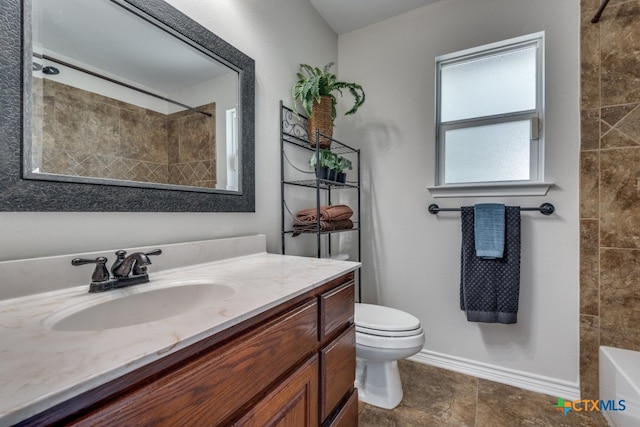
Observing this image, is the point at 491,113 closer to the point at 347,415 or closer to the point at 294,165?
the point at 294,165

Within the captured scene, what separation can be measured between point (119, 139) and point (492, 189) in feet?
6.07

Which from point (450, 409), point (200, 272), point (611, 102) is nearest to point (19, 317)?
point (200, 272)

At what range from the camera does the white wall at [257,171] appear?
79 cm

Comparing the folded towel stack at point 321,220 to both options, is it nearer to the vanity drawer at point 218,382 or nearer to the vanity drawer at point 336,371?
the vanity drawer at point 336,371

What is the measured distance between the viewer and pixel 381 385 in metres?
1.50

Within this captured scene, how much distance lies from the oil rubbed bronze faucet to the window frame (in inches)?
64.6

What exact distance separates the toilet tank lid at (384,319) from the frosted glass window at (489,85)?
131 centimetres

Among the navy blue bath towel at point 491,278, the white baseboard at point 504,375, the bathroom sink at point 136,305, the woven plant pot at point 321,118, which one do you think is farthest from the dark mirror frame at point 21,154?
the white baseboard at point 504,375

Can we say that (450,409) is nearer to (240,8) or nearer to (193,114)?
(193,114)

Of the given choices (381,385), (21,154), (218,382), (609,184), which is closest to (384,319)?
(381,385)

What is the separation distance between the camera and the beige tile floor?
4.51 feet

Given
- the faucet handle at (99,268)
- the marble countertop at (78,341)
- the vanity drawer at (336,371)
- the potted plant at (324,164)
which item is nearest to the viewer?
the marble countertop at (78,341)

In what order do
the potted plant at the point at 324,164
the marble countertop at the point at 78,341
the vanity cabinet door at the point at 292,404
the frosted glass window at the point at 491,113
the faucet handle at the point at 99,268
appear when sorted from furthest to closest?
the frosted glass window at the point at 491,113 < the potted plant at the point at 324,164 < the faucet handle at the point at 99,268 < the vanity cabinet door at the point at 292,404 < the marble countertop at the point at 78,341

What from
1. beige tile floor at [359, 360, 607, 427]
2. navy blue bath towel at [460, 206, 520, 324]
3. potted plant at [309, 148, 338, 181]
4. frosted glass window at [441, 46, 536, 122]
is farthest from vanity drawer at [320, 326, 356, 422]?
frosted glass window at [441, 46, 536, 122]
